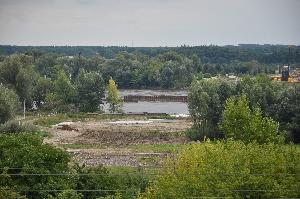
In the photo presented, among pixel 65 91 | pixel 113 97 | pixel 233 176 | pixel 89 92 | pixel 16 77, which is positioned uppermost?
pixel 16 77

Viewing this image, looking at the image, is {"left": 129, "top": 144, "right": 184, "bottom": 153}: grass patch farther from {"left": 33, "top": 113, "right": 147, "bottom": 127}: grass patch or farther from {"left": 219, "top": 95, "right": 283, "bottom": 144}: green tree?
{"left": 33, "top": 113, "right": 147, "bottom": 127}: grass patch

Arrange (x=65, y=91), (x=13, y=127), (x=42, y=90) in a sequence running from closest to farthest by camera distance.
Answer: (x=13, y=127), (x=65, y=91), (x=42, y=90)

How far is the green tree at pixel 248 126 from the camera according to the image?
2999 cm

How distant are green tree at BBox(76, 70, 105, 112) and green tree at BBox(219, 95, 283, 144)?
37086 mm

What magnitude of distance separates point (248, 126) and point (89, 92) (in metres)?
39.9

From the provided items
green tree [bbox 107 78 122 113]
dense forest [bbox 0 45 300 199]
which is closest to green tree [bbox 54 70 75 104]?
dense forest [bbox 0 45 300 199]

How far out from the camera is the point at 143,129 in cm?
5269

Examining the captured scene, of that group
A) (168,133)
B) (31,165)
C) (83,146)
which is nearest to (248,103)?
(168,133)

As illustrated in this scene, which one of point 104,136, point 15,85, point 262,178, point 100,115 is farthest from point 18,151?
point 15,85

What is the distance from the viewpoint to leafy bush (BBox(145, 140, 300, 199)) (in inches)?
640

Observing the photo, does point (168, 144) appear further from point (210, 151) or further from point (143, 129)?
point (210, 151)

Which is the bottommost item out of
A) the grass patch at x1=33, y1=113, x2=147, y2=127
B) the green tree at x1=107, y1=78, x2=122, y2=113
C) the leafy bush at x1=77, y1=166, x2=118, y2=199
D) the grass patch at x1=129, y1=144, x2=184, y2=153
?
the grass patch at x1=33, y1=113, x2=147, y2=127

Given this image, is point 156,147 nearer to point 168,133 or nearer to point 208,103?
point 168,133

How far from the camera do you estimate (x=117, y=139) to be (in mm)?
47688
